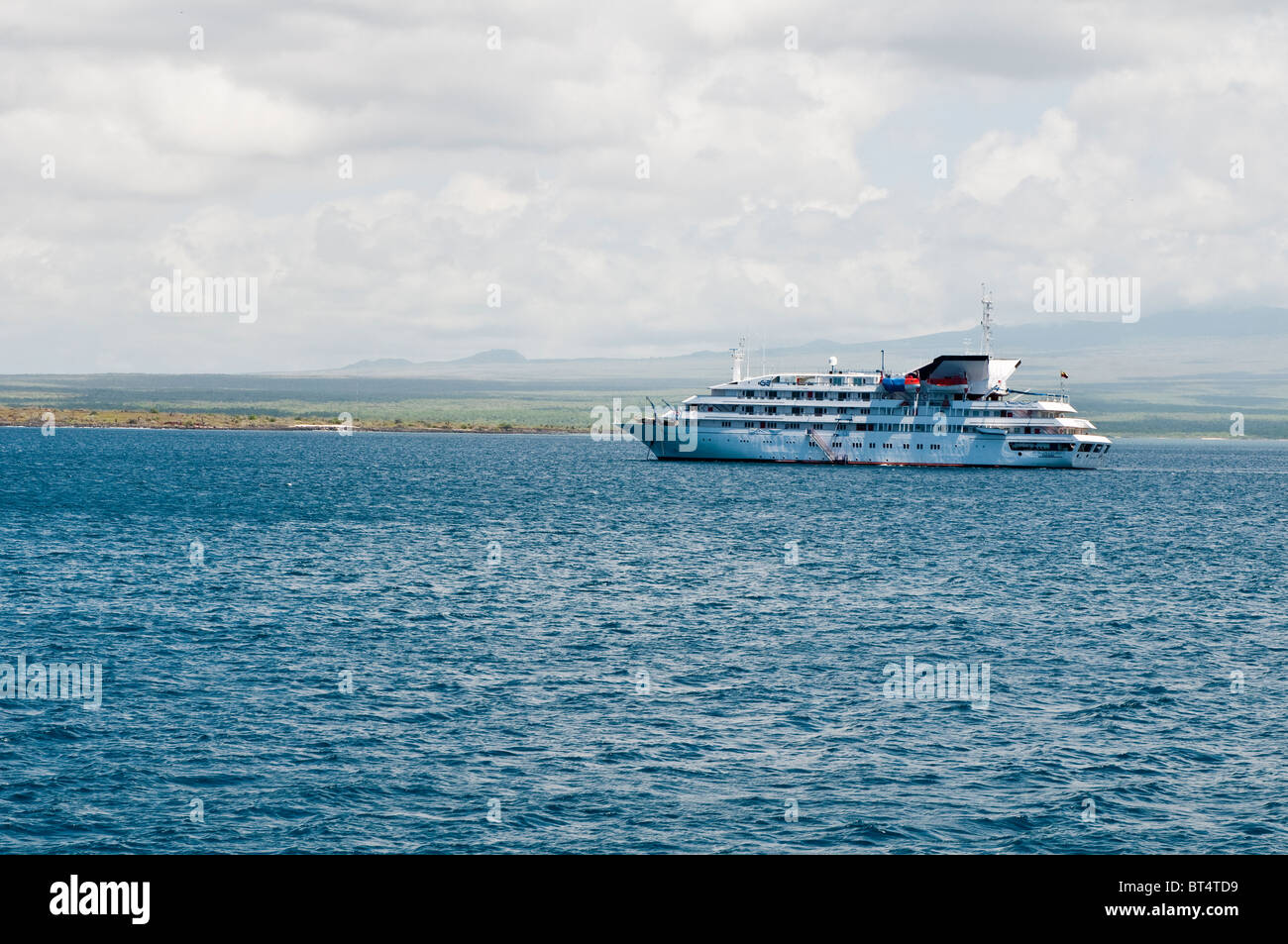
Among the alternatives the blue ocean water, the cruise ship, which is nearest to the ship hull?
the cruise ship

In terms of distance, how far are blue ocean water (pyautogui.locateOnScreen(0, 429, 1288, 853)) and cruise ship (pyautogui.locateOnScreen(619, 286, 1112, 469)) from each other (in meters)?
88.3

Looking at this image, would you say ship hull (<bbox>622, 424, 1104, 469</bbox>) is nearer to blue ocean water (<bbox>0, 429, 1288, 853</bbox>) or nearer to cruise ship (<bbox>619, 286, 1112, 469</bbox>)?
cruise ship (<bbox>619, 286, 1112, 469</bbox>)

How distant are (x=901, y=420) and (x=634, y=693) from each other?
474 feet

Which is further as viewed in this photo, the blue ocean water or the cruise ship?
the cruise ship

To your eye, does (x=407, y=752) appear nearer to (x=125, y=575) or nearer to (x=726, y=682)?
(x=726, y=682)

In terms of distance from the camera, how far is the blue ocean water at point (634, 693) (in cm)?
2562

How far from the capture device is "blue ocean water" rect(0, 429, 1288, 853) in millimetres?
25625

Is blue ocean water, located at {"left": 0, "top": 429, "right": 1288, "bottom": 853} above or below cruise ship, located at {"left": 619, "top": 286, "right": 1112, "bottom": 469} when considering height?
below

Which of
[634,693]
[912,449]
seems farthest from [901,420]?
[634,693]

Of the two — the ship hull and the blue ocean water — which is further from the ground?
the ship hull

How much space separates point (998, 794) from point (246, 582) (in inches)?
1694
